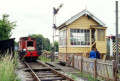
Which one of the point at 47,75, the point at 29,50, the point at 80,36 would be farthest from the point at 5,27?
the point at 47,75

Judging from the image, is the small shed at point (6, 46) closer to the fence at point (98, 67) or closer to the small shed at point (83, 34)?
the fence at point (98, 67)

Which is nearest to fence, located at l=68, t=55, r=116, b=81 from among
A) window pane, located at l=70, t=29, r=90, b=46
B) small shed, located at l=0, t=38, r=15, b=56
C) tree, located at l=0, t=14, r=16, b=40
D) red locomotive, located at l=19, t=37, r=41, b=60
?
window pane, located at l=70, t=29, r=90, b=46

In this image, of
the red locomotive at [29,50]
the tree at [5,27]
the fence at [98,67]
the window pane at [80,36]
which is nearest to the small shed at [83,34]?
the window pane at [80,36]

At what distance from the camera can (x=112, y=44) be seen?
A: 2286 cm

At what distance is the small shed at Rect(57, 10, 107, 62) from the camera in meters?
16.6

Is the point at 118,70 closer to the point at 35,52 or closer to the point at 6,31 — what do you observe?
the point at 35,52

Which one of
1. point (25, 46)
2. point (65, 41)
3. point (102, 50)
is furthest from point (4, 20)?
point (102, 50)

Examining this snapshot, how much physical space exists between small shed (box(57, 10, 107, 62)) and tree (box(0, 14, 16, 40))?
29.9 feet

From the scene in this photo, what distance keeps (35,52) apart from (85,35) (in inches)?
303

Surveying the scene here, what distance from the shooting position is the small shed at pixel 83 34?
1664 cm

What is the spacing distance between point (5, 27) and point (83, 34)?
36.3 feet

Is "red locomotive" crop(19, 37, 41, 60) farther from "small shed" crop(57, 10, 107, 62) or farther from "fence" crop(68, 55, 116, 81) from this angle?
"fence" crop(68, 55, 116, 81)

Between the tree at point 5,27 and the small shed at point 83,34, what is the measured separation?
9.12 metres

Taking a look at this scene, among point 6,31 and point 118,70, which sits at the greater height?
point 6,31
